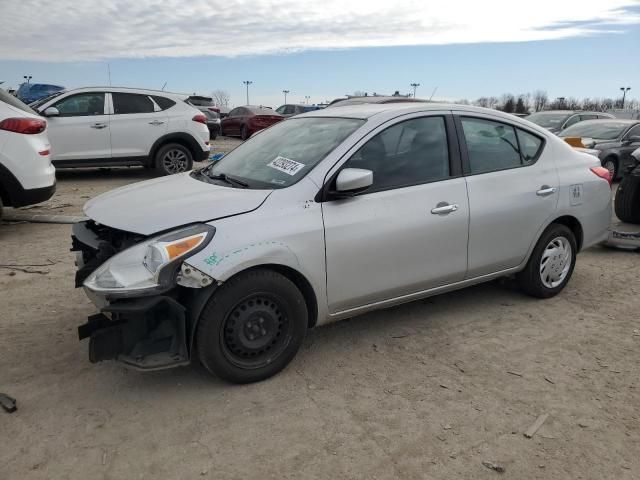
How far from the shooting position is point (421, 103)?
14.3ft

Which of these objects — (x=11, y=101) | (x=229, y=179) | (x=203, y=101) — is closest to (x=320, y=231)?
(x=229, y=179)

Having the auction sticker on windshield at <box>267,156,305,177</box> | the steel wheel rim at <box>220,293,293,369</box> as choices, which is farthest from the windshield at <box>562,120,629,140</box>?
the steel wheel rim at <box>220,293,293,369</box>

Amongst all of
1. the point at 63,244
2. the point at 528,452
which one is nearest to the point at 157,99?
the point at 63,244

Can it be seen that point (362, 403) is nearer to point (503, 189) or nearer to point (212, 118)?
point (503, 189)

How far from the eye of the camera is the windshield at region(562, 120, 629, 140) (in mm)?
12078

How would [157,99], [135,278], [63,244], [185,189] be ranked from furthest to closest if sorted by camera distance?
[157,99] → [63,244] → [185,189] → [135,278]

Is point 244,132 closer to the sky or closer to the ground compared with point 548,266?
closer to the sky

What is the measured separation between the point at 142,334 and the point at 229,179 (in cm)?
127

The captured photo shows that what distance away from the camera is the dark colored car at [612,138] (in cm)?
1151

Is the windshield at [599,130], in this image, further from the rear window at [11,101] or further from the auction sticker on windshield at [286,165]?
the rear window at [11,101]

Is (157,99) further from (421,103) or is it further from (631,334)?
(631,334)

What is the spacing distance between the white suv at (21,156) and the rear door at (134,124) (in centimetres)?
404

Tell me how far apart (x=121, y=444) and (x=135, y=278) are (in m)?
0.84

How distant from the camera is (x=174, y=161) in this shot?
11.3 m
